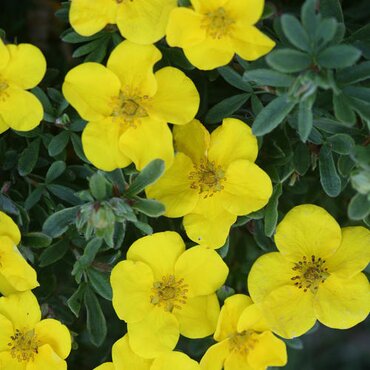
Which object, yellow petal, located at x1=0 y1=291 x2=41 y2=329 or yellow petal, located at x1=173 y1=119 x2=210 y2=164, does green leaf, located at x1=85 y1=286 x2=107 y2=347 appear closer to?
yellow petal, located at x1=0 y1=291 x2=41 y2=329

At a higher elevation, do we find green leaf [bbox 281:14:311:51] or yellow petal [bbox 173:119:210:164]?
green leaf [bbox 281:14:311:51]

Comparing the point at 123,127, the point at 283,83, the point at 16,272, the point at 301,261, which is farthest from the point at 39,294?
the point at 283,83

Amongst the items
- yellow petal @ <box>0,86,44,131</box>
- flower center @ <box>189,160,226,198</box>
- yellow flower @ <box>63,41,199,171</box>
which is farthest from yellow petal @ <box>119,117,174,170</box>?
yellow petal @ <box>0,86,44,131</box>

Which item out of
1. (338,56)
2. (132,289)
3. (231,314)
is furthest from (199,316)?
(338,56)

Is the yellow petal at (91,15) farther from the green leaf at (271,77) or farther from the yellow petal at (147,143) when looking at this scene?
the green leaf at (271,77)

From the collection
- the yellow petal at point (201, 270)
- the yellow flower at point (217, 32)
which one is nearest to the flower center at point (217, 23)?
the yellow flower at point (217, 32)

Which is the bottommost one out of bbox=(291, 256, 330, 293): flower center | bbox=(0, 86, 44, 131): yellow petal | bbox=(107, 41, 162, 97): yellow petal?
bbox=(291, 256, 330, 293): flower center

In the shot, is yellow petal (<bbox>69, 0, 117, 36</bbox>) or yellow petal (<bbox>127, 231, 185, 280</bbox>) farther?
Result: yellow petal (<bbox>127, 231, 185, 280</bbox>)
